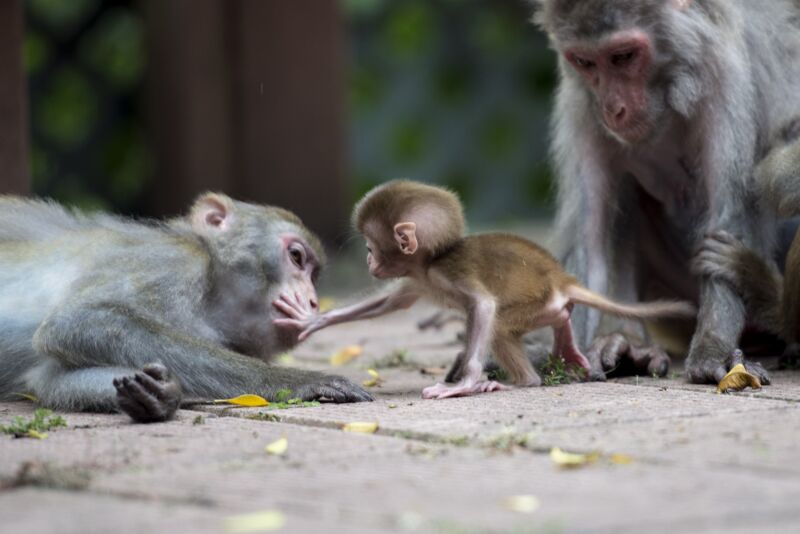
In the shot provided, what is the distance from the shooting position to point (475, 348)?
16.5 feet

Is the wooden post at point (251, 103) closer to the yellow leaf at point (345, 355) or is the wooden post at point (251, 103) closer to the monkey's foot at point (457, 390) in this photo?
the yellow leaf at point (345, 355)

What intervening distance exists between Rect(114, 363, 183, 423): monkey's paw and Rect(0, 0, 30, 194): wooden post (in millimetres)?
2526

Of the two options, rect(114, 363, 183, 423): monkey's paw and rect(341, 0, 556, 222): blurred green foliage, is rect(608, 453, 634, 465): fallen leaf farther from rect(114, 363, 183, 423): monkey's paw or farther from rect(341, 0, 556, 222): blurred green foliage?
rect(341, 0, 556, 222): blurred green foliage

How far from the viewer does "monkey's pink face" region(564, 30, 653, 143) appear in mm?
5664

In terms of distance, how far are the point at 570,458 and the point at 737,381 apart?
1.69 meters

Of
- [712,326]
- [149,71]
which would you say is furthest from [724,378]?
[149,71]

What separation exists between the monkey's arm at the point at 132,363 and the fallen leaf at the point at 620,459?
149cm

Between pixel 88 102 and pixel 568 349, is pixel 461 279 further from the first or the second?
pixel 88 102

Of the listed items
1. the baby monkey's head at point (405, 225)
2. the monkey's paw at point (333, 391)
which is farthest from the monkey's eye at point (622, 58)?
the monkey's paw at point (333, 391)

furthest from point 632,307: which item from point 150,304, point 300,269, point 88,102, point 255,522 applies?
point 88,102

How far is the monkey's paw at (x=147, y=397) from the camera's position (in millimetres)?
4469

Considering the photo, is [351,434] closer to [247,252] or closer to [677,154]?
[247,252]

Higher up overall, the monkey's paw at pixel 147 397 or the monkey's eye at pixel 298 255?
the monkey's eye at pixel 298 255

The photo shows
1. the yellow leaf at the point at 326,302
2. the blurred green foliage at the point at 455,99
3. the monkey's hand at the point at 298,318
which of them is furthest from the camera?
the blurred green foliage at the point at 455,99
